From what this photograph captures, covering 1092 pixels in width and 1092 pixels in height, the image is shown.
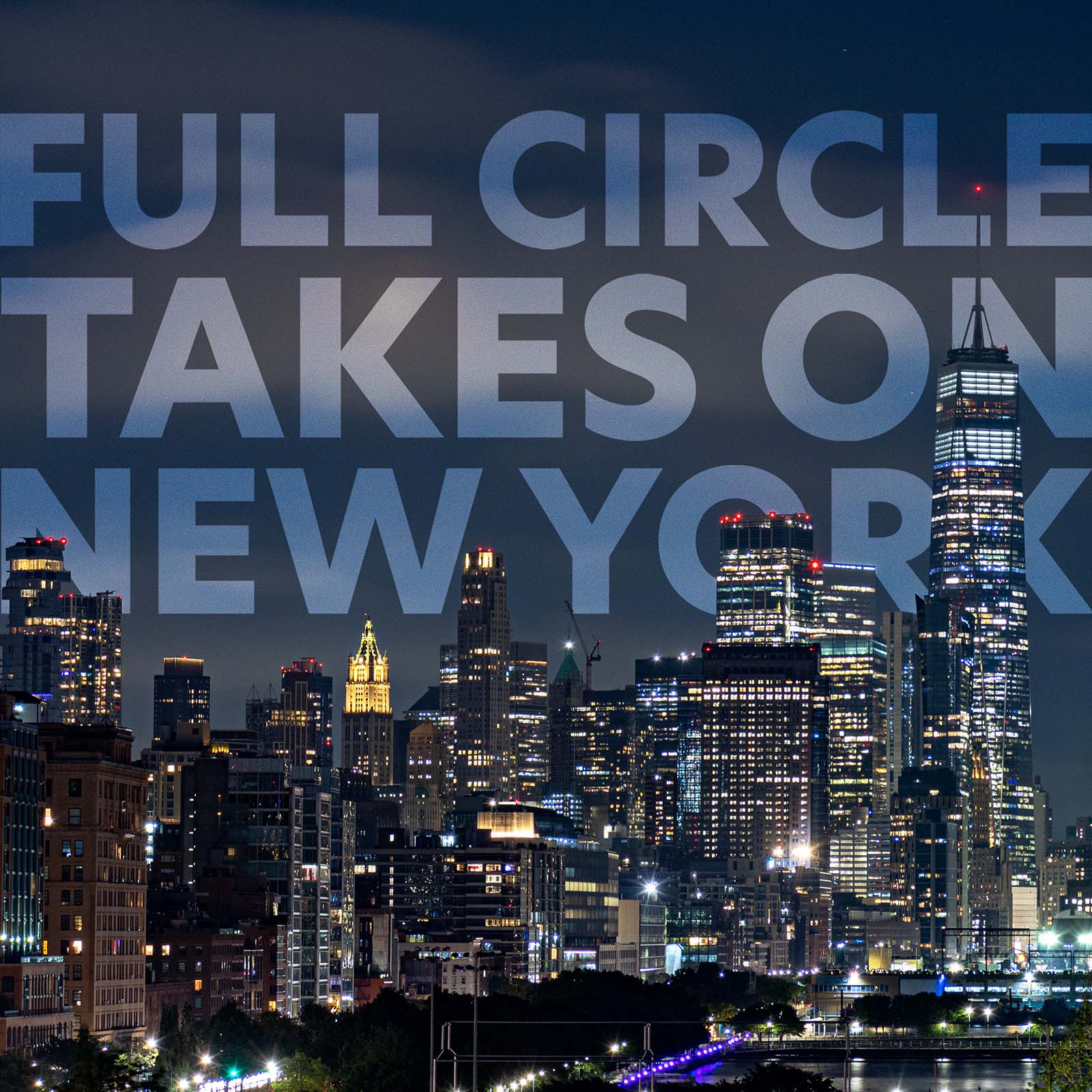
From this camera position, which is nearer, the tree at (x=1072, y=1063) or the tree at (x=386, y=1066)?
the tree at (x=1072, y=1063)

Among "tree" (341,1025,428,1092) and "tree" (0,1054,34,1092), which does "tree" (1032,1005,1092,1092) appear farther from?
"tree" (0,1054,34,1092)

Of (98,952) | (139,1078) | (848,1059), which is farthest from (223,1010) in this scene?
(848,1059)

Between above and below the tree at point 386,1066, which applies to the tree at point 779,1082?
below

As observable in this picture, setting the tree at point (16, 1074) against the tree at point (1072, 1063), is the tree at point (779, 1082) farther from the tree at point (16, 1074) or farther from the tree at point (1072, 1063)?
the tree at point (16, 1074)

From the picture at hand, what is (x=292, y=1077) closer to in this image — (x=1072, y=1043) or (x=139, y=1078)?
(x=139, y=1078)

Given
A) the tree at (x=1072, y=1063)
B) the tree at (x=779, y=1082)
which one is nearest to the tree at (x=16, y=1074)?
the tree at (x=779, y=1082)

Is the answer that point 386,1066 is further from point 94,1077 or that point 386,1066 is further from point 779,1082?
point 94,1077

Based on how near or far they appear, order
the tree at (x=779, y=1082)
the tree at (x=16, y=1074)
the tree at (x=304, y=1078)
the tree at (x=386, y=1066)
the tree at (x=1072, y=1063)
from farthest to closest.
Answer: the tree at (x=304, y=1078) < the tree at (x=386, y=1066) < the tree at (x=779, y=1082) < the tree at (x=16, y=1074) < the tree at (x=1072, y=1063)
